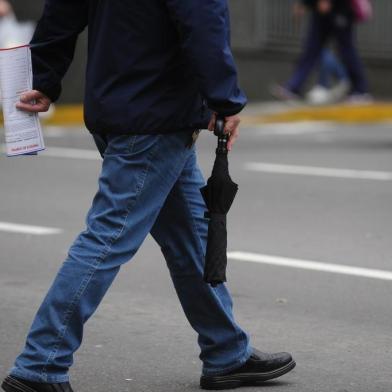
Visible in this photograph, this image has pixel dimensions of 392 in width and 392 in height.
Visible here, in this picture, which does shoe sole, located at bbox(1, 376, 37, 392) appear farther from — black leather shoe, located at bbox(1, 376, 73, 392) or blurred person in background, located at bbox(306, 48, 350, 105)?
blurred person in background, located at bbox(306, 48, 350, 105)

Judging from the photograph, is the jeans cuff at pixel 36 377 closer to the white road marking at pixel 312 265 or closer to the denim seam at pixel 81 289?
the denim seam at pixel 81 289

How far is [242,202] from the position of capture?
9.75 m

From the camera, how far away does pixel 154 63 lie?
4.52 meters

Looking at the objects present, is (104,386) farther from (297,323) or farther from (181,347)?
(297,323)

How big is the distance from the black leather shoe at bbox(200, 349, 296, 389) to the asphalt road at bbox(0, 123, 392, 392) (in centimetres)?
7

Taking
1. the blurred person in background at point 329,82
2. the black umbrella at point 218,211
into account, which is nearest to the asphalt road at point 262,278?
the black umbrella at point 218,211

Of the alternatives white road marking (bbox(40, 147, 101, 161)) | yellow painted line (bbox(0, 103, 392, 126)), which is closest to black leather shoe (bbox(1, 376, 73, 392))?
white road marking (bbox(40, 147, 101, 161))

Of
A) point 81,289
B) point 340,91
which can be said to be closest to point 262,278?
point 81,289

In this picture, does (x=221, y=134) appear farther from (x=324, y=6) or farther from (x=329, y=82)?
(x=329, y=82)

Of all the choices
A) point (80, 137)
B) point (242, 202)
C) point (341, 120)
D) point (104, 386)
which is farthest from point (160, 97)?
point (341, 120)

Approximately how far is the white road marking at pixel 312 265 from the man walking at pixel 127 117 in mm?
2599

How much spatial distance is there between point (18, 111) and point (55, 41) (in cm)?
28

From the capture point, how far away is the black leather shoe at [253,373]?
493 centimetres

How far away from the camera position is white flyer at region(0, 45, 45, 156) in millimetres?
4723
